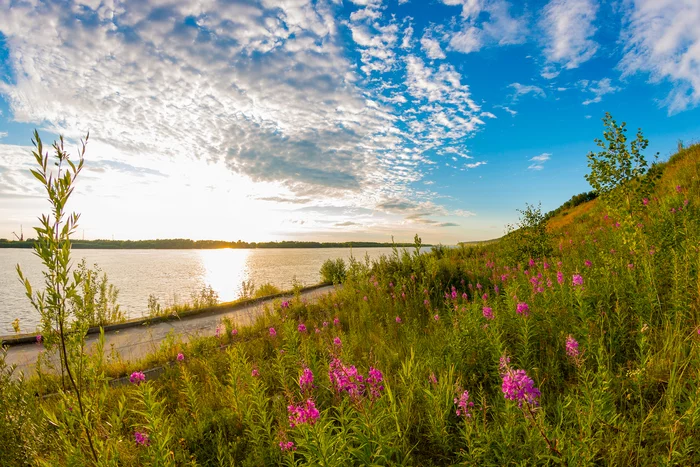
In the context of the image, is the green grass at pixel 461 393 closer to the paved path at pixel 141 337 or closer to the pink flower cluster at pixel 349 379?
the pink flower cluster at pixel 349 379

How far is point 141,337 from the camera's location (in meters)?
7.52

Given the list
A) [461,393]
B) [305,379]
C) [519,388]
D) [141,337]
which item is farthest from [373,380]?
[141,337]

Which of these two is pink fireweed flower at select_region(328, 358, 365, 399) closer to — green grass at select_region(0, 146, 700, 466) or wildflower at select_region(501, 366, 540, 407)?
green grass at select_region(0, 146, 700, 466)

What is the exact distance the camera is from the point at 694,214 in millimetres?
5441

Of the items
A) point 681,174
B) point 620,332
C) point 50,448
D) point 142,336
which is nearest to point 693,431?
point 620,332

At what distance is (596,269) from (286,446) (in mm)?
4927

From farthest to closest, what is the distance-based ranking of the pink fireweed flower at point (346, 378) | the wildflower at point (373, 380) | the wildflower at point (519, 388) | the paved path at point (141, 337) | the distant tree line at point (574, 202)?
the distant tree line at point (574, 202), the paved path at point (141, 337), the wildflower at point (373, 380), the pink fireweed flower at point (346, 378), the wildflower at point (519, 388)

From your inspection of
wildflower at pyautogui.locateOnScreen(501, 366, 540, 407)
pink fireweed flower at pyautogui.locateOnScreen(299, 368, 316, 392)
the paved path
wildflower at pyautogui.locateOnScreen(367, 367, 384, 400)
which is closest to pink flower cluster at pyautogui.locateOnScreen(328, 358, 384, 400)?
wildflower at pyautogui.locateOnScreen(367, 367, 384, 400)

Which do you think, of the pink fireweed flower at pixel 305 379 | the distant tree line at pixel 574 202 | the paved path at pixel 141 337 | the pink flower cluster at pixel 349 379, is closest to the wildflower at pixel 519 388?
the pink flower cluster at pixel 349 379

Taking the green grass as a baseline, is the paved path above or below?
below

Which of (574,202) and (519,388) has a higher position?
(574,202)

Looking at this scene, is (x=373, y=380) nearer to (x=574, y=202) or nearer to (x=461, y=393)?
(x=461, y=393)

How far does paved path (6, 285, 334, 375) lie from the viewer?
622 centimetres

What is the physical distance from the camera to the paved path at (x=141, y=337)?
20.4ft
